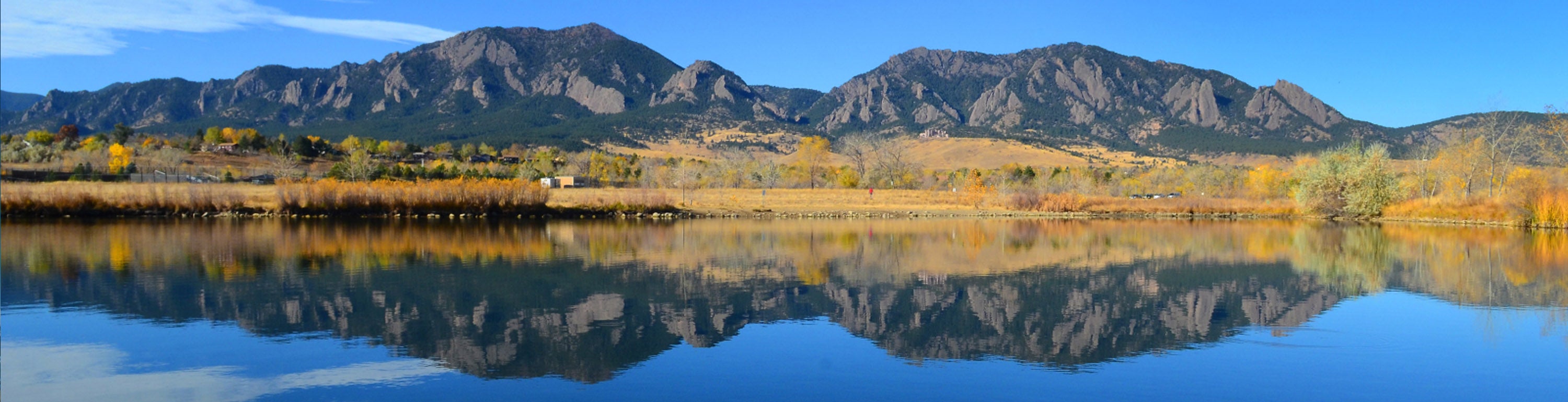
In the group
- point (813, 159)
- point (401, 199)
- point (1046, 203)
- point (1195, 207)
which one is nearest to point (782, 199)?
point (1046, 203)

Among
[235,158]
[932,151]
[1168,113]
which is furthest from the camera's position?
[1168,113]

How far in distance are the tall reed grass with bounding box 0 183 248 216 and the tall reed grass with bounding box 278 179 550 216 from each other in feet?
9.16

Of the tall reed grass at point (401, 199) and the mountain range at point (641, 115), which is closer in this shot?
the tall reed grass at point (401, 199)

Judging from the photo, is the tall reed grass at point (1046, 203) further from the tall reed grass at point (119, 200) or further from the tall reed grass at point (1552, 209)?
the tall reed grass at point (119, 200)

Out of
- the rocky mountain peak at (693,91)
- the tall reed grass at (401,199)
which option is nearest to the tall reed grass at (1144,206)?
the tall reed grass at (401,199)

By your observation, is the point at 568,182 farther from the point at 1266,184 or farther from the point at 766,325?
the point at 766,325

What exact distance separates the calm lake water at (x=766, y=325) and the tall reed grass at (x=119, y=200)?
19.5 meters

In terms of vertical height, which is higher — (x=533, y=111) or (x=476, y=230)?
(x=533, y=111)

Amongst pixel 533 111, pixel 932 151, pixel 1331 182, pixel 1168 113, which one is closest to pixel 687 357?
pixel 1331 182

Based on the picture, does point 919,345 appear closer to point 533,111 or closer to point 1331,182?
point 1331,182

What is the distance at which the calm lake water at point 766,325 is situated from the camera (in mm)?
9055

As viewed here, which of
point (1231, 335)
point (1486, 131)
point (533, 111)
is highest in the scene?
point (533, 111)

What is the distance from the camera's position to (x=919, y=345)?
36.4 feet

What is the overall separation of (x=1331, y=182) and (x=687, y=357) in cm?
4820
